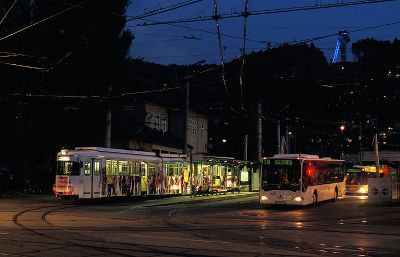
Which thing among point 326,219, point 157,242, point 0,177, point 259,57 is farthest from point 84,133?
point 157,242

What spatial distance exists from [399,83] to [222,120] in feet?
121

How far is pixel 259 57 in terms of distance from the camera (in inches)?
1775

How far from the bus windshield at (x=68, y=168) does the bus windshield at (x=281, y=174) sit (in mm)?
10894

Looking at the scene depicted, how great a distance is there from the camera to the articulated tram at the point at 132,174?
35469 mm

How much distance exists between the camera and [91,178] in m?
35.5

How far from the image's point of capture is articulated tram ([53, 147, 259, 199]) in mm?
35469

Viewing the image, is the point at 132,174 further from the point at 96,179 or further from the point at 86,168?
the point at 86,168

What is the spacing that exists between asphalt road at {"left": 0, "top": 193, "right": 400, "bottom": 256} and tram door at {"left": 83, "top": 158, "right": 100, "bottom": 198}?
695cm

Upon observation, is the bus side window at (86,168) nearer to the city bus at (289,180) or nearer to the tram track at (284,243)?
the city bus at (289,180)

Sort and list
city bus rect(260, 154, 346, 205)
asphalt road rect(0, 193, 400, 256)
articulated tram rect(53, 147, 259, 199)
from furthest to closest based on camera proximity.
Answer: articulated tram rect(53, 147, 259, 199), city bus rect(260, 154, 346, 205), asphalt road rect(0, 193, 400, 256)

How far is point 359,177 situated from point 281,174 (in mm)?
44903

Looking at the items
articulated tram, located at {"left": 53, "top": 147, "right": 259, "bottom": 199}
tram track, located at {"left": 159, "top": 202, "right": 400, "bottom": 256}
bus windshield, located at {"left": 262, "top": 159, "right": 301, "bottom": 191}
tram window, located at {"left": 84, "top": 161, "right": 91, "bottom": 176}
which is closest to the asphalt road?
tram track, located at {"left": 159, "top": 202, "right": 400, "bottom": 256}

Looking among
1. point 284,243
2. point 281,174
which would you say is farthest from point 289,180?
point 284,243

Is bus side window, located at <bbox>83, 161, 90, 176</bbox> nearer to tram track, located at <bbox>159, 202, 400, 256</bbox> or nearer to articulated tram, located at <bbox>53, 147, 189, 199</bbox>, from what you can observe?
articulated tram, located at <bbox>53, 147, 189, 199</bbox>
